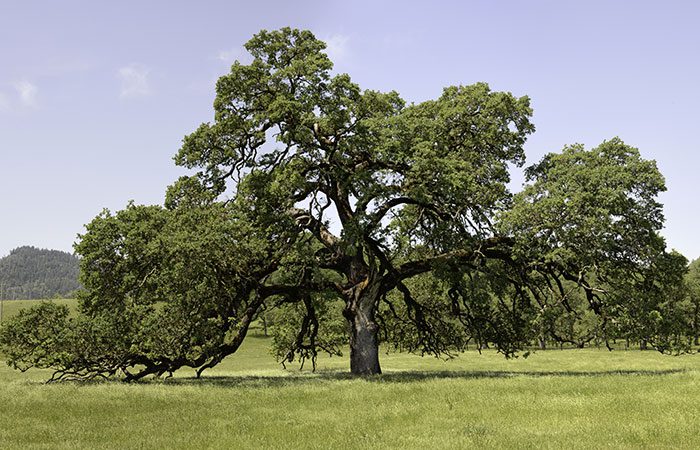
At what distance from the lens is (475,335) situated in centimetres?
3284

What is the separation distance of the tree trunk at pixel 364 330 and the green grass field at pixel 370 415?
688cm

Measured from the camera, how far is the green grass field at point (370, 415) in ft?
38.0

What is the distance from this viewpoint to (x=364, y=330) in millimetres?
29281

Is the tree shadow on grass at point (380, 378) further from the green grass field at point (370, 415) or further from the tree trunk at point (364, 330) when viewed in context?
the green grass field at point (370, 415)

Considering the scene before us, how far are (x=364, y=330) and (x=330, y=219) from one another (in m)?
6.56

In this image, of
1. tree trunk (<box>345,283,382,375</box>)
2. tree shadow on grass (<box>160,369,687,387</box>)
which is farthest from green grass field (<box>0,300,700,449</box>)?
tree trunk (<box>345,283,382,375</box>)

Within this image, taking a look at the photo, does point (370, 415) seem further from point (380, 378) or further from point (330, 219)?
point (330, 219)

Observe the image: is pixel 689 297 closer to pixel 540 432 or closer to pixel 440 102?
pixel 440 102

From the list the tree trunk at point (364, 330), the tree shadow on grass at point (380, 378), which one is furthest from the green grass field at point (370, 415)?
the tree trunk at point (364, 330)

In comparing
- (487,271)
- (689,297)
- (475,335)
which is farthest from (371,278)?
(689,297)

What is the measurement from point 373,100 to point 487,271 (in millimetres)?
11177

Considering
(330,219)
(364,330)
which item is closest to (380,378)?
(364,330)

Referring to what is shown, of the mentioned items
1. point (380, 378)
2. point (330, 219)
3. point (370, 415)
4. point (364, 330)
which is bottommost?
point (380, 378)

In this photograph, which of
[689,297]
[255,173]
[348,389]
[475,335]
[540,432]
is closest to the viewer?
[540,432]
